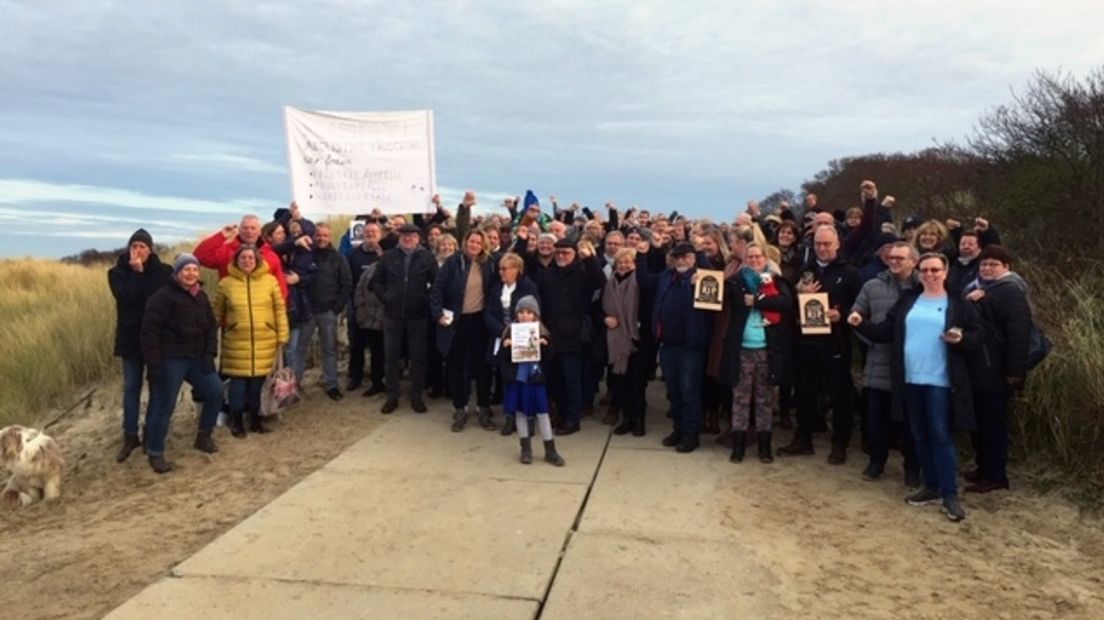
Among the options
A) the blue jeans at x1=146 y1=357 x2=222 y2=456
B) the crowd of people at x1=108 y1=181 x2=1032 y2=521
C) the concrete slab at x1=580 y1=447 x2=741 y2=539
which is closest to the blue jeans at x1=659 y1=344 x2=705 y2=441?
the crowd of people at x1=108 y1=181 x2=1032 y2=521

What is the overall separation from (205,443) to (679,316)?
14.7 feet

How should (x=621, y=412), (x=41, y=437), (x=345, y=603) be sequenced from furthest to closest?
1. (x=621, y=412)
2. (x=41, y=437)
3. (x=345, y=603)

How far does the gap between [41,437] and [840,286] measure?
689 cm

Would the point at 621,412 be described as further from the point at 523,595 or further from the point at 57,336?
the point at 57,336

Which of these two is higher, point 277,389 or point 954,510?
point 277,389

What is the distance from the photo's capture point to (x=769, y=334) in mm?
7145

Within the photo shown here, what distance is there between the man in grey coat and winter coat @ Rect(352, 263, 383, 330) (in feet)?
16.6

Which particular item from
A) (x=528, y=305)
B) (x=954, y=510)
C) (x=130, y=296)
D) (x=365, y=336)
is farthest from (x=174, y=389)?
(x=954, y=510)

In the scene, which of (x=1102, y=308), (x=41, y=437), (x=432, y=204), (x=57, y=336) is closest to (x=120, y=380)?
(x=57, y=336)

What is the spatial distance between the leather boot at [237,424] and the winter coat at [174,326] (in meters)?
1.06

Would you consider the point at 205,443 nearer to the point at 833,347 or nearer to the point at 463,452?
the point at 463,452

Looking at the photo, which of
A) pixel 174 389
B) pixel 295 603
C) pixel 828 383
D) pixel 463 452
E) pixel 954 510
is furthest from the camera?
pixel 463 452

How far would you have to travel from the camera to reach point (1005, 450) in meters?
6.40

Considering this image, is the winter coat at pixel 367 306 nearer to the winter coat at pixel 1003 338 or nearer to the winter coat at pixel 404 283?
the winter coat at pixel 404 283
